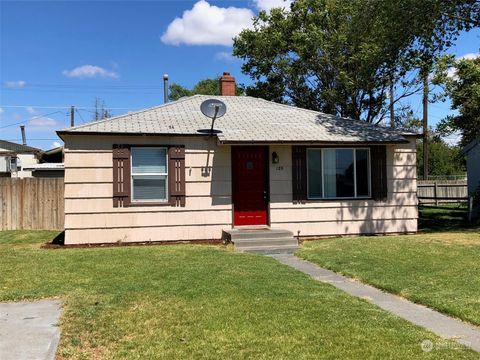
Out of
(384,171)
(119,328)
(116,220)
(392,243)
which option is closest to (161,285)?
(119,328)

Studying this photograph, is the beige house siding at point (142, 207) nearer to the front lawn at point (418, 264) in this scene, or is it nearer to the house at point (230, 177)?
the house at point (230, 177)

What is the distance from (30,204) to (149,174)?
593cm

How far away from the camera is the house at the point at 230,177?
1255cm

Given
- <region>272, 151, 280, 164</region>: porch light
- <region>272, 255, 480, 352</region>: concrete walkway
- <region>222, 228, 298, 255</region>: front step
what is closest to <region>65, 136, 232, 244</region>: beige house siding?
<region>222, 228, 298, 255</region>: front step

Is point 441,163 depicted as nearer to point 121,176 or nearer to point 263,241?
point 263,241

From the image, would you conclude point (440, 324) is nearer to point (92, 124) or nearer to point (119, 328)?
point (119, 328)

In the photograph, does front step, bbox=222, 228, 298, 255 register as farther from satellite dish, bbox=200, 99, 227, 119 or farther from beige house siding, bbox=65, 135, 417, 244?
satellite dish, bbox=200, 99, 227, 119

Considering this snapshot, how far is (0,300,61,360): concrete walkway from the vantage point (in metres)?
4.54

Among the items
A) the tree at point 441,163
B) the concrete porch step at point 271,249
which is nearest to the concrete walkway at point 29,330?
the concrete porch step at point 271,249

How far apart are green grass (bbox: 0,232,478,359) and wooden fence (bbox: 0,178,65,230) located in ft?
23.7

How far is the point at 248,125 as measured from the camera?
13969 mm

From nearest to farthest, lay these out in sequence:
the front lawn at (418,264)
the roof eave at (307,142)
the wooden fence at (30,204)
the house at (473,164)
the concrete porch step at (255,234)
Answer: the front lawn at (418,264), the concrete porch step at (255,234), the roof eave at (307,142), the wooden fence at (30,204), the house at (473,164)

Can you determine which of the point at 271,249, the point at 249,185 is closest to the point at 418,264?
the point at 271,249

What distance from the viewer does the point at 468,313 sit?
583 centimetres
